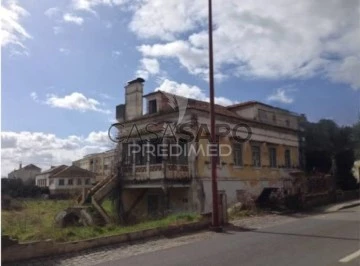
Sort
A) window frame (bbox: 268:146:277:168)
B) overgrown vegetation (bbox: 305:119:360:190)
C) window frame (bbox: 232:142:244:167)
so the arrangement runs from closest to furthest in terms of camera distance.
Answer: window frame (bbox: 232:142:244:167) → window frame (bbox: 268:146:277:168) → overgrown vegetation (bbox: 305:119:360:190)

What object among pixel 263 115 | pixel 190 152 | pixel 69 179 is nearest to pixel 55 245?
pixel 190 152

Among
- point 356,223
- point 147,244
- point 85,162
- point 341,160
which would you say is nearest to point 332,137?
point 341,160

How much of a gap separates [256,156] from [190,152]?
24.8 ft

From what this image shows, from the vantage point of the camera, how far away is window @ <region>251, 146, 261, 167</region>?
31.6 m

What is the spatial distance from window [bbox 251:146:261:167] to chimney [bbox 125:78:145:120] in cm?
908

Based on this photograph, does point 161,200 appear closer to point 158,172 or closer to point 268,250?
point 158,172

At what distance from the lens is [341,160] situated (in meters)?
40.7

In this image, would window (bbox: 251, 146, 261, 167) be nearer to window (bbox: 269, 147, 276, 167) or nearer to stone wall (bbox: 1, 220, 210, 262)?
window (bbox: 269, 147, 276, 167)

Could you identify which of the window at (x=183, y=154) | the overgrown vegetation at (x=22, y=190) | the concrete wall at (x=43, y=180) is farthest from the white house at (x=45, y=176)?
the window at (x=183, y=154)

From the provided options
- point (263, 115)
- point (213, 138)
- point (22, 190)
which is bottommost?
point (22, 190)

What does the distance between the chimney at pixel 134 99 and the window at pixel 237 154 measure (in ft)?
24.1

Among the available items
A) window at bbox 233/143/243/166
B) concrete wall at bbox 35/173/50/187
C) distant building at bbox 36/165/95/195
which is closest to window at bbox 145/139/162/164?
window at bbox 233/143/243/166

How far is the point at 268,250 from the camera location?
1102cm

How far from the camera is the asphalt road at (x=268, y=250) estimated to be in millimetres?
9648
